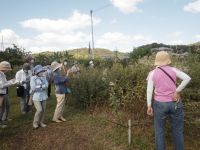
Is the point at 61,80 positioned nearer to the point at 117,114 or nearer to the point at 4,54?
the point at 117,114

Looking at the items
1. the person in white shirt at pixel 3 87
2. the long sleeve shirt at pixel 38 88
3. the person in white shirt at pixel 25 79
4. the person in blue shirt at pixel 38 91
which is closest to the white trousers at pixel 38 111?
the person in blue shirt at pixel 38 91

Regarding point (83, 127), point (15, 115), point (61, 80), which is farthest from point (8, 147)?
point (15, 115)

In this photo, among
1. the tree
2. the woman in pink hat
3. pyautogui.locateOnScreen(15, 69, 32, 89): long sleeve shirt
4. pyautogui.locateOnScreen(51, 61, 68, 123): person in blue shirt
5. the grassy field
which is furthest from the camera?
the tree

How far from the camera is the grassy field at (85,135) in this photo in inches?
269

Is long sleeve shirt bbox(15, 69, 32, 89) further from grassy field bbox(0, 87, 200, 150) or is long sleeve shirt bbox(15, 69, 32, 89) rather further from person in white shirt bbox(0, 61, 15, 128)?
grassy field bbox(0, 87, 200, 150)

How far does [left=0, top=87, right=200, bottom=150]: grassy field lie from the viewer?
6828mm

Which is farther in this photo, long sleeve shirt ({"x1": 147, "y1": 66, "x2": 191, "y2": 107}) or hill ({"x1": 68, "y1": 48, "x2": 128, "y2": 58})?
hill ({"x1": 68, "y1": 48, "x2": 128, "y2": 58})

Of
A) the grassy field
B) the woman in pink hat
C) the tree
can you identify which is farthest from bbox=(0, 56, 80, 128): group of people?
the tree

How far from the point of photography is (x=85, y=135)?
7.65 m

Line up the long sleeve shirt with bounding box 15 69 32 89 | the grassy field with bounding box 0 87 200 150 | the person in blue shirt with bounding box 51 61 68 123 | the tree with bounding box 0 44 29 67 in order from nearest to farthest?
1. the grassy field with bounding box 0 87 200 150
2. the person in blue shirt with bounding box 51 61 68 123
3. the long sleeve shirt with bounding box 15 69 32 89
4. the tree with bounding box 0 44 29 67

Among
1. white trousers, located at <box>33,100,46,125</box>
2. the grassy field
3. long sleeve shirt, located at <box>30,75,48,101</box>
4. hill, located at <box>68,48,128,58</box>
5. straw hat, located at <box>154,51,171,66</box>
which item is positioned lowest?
the grassy field

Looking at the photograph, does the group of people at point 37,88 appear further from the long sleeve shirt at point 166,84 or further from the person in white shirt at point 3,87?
the long sleeve shirt at point 166,84

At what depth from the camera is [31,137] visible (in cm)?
762

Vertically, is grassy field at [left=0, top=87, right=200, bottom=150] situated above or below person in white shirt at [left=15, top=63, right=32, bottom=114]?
below
